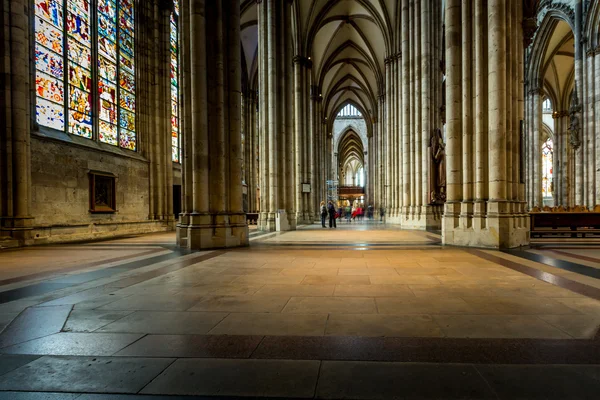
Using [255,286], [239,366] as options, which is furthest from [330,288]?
[239,366]

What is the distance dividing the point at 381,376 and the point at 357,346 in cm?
52

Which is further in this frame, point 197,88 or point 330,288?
point 197,88

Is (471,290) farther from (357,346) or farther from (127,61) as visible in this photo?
(127,61)

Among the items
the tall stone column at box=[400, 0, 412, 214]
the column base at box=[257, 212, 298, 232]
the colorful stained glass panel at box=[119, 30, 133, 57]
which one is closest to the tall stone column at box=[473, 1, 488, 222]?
the column base at box=[257, 212, 298, 232]

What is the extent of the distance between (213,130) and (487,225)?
27.1ft

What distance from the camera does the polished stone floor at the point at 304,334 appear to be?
2.25m

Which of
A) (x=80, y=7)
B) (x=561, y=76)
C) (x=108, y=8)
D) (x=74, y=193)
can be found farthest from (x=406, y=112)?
(x=561, y=76)

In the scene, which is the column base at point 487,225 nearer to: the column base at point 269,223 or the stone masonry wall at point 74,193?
the column base at point 269,223

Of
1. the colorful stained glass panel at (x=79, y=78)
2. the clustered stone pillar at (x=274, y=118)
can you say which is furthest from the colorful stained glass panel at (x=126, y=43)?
the clustered stone pillar at (x=274, y=118)

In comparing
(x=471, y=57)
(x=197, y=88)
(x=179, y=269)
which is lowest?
(x=179, y=269)

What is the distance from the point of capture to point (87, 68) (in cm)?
1605

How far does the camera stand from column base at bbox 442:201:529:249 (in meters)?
9.66

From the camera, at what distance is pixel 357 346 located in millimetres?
2875

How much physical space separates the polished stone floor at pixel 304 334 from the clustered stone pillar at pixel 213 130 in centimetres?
436
